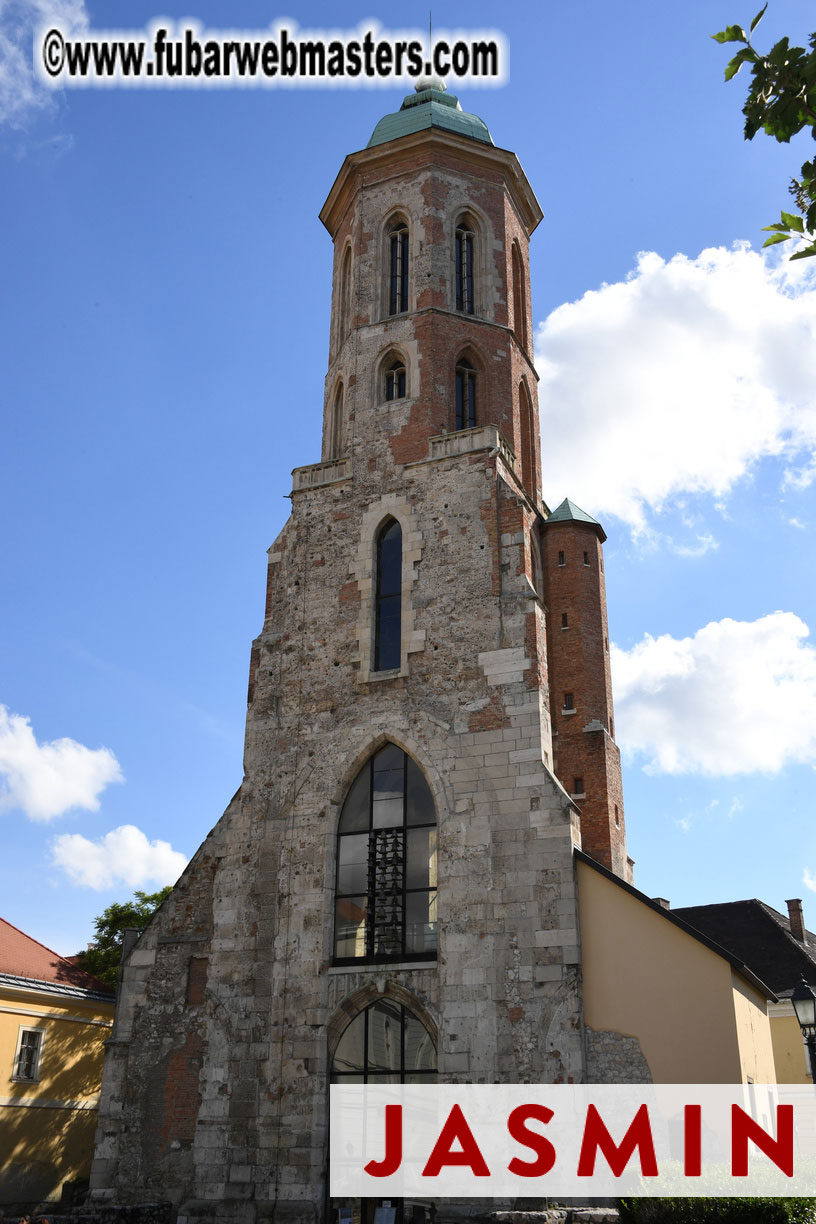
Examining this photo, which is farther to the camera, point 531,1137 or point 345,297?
point 345,297

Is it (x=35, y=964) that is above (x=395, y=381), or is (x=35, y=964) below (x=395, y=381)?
below

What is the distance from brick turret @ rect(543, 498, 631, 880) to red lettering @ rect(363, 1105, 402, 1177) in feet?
22.0

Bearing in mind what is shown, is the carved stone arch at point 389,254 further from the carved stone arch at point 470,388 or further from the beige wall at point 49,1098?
the beige wall at point 49,1098

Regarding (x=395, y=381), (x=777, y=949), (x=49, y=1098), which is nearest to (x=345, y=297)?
(x=395, y=381)

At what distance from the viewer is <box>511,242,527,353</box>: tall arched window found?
26.3 meters

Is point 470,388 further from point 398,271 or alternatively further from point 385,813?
point 385,813

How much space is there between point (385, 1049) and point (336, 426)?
45.8 feet

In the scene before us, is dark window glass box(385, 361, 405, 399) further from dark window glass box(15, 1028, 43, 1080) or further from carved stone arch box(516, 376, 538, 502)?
dark window glass box(15, 1028, 43, 1080)

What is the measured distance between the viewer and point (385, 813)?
19.5 m

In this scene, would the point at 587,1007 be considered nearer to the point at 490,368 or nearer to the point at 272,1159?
the point at 272,1159

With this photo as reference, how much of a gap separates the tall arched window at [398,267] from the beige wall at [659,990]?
45.1ft

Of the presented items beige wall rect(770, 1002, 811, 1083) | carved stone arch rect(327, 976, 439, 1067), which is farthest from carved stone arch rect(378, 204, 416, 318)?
beige wall rect(770, 1002, 811, 1083)

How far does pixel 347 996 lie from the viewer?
18219 millimetres

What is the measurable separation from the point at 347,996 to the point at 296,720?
531cm
